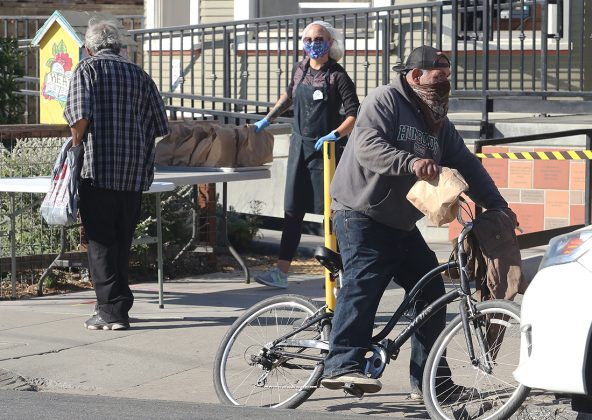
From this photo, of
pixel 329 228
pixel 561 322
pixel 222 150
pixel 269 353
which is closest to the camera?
pixel 561 322

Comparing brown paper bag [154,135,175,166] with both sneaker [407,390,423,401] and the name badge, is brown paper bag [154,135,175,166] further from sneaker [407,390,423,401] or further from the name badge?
sneaker [407,390,423,401]

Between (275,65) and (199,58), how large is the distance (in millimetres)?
1236

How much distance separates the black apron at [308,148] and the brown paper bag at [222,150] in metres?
0.59

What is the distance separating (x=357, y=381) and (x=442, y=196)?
0.95 metres

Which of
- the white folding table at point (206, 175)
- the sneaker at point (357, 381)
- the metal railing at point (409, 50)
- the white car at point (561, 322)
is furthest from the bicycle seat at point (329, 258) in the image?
the metal railing at point (409, 50)

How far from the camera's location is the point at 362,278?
569cm

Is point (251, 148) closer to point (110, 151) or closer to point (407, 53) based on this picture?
point (110, 151)

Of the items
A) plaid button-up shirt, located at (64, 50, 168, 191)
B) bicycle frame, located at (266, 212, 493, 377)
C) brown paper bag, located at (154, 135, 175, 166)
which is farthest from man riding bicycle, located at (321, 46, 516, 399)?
brown paper bag, located at (154, 135, 175, 166)

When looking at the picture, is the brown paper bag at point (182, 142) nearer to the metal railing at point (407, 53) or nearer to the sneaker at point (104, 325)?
the sneaker at point (104, 325)

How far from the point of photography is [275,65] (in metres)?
15.2

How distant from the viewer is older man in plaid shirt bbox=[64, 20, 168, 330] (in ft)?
25.5

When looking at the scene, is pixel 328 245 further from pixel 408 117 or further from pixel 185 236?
pixel 185 236

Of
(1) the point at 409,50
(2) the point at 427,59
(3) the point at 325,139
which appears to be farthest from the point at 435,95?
(1) the point at 409,50

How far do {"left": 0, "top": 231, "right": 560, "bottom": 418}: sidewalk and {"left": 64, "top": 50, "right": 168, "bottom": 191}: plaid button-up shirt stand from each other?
3.27 feet
